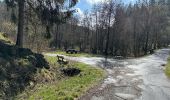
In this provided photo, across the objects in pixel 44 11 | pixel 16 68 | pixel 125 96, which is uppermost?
pixel 44 11

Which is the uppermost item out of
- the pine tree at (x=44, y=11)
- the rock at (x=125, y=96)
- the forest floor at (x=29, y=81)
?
the pine tree at (x=44, y=11)

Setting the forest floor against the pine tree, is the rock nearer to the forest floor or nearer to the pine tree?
the forest floor

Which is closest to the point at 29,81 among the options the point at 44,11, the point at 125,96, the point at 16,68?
the point at 16,68

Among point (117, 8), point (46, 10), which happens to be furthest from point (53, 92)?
point (117, 8)

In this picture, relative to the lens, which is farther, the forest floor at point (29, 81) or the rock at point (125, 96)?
the rock at point (125, 96)

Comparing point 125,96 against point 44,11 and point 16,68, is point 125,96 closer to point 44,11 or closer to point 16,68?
point 16,68

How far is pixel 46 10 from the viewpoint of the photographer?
74.6 ft

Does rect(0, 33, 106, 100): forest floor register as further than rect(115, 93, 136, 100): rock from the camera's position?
No

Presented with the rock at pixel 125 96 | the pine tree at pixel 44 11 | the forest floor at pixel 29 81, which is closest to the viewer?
the forest floor at pixel 29 81

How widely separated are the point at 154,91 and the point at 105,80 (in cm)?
403

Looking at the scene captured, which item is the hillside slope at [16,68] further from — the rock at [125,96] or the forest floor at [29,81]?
the rock at [125,96]

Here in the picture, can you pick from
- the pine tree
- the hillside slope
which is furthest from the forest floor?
the pine tree

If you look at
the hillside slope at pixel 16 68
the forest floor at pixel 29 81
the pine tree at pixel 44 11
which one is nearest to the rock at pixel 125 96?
the forest floor at pixel 29 81

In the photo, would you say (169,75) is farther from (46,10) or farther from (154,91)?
(46,10)
